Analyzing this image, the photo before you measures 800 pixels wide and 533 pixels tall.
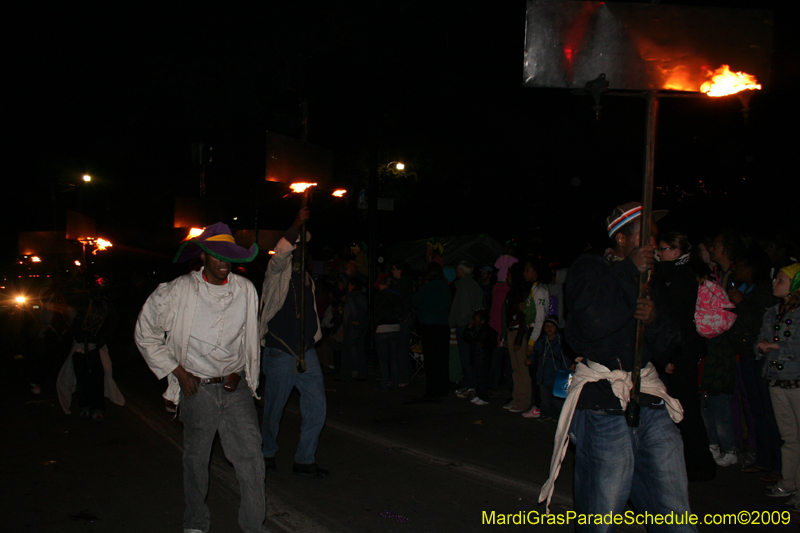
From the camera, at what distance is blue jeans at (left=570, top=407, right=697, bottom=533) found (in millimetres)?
3061

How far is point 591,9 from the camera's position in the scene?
3.70 meters

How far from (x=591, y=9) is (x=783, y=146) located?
8108 millimetres

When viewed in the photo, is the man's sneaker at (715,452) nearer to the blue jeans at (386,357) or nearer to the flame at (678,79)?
the flame at (678,79)

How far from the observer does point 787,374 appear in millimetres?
4988

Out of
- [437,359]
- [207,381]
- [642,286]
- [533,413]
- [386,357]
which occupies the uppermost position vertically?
[642,286]

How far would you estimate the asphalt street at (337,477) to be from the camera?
4789mm

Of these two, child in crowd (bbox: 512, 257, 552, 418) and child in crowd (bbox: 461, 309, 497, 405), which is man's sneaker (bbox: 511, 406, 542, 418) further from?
child in crowd (bbox: 461, 309, 497, 405)

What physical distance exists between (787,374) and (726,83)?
8.69ft

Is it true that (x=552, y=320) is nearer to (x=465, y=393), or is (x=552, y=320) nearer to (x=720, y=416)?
(x=720, y=416)

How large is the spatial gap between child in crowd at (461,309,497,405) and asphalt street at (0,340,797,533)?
0.33 metres

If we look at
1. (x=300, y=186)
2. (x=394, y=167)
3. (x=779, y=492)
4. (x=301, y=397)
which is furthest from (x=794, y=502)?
(x=394, y=167)

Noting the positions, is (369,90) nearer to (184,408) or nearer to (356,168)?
(356,168)

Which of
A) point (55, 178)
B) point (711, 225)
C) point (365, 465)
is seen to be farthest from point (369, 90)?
point (55, 178)

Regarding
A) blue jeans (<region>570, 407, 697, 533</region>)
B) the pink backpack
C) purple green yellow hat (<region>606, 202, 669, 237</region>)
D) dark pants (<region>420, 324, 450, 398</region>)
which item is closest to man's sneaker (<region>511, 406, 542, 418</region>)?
dark pants (<region>420, 324, 450, 398</region>)
